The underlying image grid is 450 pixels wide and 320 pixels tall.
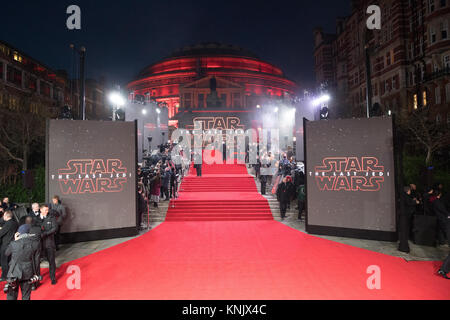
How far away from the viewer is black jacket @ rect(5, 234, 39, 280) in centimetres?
508

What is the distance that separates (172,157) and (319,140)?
1038cm

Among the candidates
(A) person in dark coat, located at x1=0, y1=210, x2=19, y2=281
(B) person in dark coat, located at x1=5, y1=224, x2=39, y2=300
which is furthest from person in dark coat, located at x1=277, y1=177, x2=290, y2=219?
(A) person in dark coat, located at x1=0, y1=210, x2=19, y2=281

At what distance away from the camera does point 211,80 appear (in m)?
50.4

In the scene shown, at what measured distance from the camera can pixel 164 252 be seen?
842cm

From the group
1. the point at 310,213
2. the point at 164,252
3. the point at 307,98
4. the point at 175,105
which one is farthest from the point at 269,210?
the point at 175,105

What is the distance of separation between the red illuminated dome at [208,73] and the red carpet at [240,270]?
5377 cm

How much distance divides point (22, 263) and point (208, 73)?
200ft

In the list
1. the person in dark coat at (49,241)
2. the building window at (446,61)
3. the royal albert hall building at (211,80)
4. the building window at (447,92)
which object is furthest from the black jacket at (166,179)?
the royal albert hall building at (211,80)

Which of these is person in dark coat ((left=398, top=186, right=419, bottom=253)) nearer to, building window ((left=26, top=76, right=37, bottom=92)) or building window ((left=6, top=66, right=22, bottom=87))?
building window ((left=6, top=66, right=22, bottom=87))

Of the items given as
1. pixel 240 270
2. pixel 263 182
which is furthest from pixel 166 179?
pixel 240 270

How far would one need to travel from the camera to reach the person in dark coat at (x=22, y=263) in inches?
200

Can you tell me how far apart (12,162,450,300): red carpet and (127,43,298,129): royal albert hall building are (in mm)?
42927

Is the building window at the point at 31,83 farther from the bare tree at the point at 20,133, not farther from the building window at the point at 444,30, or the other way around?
the building window at the point at 444,30

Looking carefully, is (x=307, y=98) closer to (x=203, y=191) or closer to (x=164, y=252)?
(x=203, y=191)
